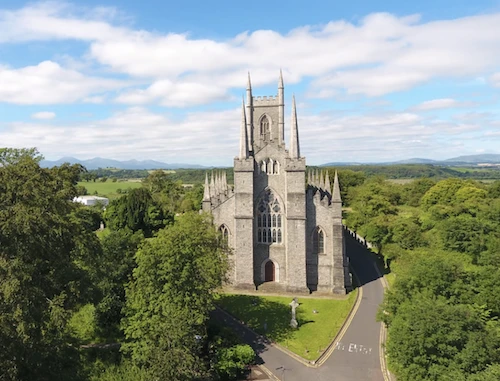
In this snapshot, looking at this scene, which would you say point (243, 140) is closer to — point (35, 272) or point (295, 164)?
point (295, 164)

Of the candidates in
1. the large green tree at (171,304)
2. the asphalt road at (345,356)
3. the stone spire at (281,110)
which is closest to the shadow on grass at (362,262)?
the asphalt road at (345,356)

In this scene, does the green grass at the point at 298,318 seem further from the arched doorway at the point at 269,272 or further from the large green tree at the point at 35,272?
the large green tree at the point at 35,272

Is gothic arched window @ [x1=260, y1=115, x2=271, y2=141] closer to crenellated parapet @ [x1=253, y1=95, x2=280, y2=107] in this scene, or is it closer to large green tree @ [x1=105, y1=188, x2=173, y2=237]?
crenellated parapet @ [x1=253, y1=95, x2=280, y2=107]

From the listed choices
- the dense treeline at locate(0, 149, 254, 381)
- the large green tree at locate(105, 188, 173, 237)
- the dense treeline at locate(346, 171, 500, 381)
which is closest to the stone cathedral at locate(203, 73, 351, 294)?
the dense treeline at locate(0, 149, 254, 381)

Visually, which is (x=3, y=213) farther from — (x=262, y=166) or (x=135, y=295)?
(x=262, y=166)

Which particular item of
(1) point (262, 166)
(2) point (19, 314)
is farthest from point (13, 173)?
(1) point (262, 166)
